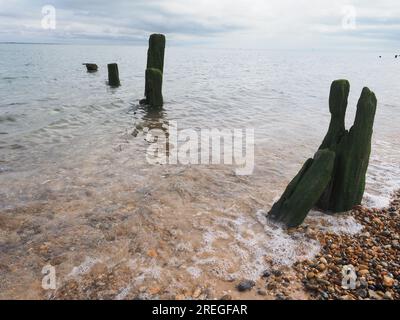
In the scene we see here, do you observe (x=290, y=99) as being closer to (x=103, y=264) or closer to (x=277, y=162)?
(x=277, y=162)

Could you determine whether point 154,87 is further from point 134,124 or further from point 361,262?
point 361,262

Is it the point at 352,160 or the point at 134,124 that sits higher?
the point at 352,160

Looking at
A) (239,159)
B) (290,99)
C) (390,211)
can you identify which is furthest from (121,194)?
(290,99)

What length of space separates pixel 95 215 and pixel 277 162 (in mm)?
5670

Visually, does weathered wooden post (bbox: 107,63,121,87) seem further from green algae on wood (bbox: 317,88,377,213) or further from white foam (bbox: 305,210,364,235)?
white foam (bbox: 305,210,364,235)

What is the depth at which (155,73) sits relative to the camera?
56.5 ft

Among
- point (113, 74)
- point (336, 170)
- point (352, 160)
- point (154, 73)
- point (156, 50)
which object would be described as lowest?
point (336, 170)

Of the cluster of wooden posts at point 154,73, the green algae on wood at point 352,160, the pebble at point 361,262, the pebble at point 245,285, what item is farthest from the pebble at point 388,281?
the cluster of wooden posts at point 154,73

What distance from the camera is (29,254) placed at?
5.18 metres

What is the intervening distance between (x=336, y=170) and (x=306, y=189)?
1.05 metres

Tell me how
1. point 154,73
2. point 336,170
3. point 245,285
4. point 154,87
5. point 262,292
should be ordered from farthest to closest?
point 154,87 < point 154,73 < point 336,170 < point 245,285 < point 262,292

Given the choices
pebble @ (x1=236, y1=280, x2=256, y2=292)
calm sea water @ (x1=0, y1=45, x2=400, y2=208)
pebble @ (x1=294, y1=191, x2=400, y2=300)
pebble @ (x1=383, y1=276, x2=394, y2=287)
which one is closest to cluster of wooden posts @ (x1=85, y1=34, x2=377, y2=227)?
pebble @ (x1=294, y1=191, x2=400, y2=300)

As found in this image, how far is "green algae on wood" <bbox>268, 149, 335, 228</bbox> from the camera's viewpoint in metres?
5.77

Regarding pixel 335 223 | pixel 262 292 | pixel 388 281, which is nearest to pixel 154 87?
pixel 335 223
